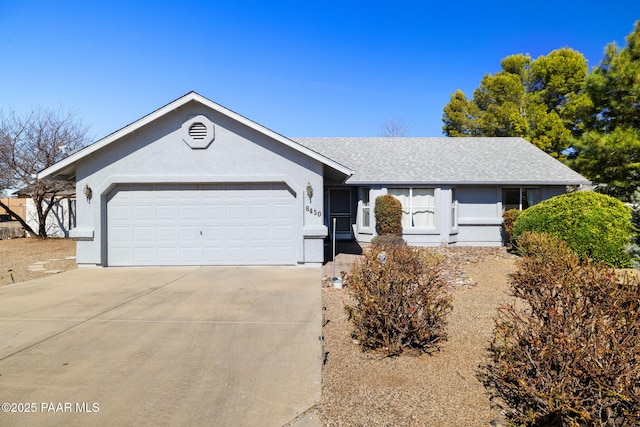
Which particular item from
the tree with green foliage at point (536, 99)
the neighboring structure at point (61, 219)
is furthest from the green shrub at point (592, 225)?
the neighboring structure at point (61, 219)

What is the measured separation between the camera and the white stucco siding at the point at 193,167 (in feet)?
37.8

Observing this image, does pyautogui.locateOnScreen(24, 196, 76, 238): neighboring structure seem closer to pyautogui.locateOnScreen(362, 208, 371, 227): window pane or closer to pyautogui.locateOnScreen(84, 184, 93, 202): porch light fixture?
pyautogui.locateOnScreen(84, 184, 93, 202): porch light fixture

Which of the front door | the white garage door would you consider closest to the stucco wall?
the front door

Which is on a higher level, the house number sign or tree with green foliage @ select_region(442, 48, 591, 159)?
tree with green foliage @ select_region(442, 48, 591, 159)

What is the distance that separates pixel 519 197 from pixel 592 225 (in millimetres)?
6159

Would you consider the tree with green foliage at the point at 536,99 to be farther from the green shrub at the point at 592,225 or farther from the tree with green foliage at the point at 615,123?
the green shrub at the point at 592,225

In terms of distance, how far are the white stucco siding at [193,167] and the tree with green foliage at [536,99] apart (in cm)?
2208

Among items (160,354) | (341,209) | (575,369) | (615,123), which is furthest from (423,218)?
(575,369)

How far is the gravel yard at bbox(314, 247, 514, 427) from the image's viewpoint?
3.69 metres

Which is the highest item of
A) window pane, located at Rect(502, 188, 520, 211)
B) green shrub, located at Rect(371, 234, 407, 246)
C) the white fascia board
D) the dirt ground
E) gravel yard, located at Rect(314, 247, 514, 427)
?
the white fascia board

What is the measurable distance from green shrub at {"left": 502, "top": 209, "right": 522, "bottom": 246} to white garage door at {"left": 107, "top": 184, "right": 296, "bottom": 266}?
31.6ft

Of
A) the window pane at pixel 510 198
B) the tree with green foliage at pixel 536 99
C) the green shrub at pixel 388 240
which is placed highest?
the tree with green foliage at pixel 536 99

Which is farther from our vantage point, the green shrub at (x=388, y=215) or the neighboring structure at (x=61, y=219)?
the neighboring structure at (x=61, y=219)

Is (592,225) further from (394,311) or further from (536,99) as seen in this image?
(536,99)
